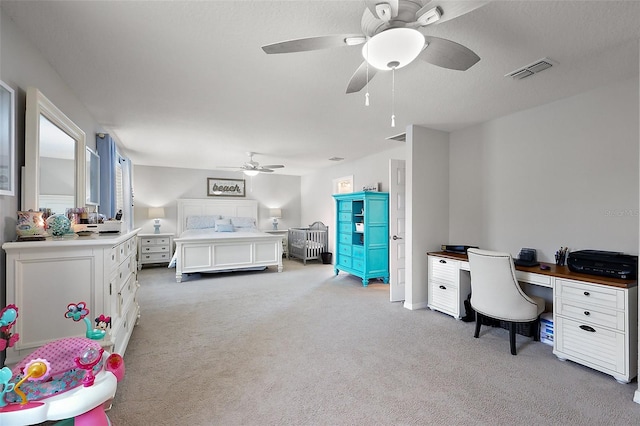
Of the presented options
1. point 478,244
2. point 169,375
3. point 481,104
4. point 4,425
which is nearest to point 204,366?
point 169,375

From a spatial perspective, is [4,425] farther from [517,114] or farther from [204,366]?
[517,114]

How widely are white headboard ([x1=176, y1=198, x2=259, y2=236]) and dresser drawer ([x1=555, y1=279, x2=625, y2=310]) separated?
6.67 metres

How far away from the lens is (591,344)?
226 centimetres

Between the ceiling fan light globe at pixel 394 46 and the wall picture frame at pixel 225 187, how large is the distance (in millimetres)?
6774

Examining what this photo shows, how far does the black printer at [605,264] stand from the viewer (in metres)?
2.21

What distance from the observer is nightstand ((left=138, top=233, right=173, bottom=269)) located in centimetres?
636

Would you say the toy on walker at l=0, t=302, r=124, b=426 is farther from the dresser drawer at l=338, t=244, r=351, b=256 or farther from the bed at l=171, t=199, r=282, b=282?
the dresser drawer at l=338, t=244, r=351, b=256

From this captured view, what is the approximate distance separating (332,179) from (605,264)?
5323mm

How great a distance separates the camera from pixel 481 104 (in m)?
3.03

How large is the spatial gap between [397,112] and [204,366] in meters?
3.12

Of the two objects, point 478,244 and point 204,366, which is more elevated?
point 478,244

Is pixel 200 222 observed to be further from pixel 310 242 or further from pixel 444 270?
pixel 444 270

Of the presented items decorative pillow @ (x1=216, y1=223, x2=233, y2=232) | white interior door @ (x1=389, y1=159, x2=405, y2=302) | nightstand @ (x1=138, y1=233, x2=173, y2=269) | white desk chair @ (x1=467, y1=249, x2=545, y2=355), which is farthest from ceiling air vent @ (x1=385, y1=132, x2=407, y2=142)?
nightstand @ (x1=138, y1=233, x2=173, y2=269)

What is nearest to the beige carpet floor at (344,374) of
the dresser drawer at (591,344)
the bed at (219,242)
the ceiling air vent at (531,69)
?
the dresser drawer at (591,344)
